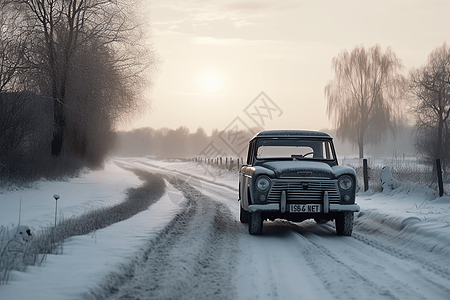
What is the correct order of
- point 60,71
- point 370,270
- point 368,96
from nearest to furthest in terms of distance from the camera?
point 370,270
point 60,71
point 368,96

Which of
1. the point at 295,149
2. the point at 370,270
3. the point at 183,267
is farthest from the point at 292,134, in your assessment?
the point at 183,267

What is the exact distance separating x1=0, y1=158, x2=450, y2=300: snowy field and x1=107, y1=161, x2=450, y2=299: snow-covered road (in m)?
0.01

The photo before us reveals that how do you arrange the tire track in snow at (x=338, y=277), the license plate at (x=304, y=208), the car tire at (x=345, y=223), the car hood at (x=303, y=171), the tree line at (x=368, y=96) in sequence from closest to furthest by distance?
the tire track in snow at (x=338, y=277)
the license plate at (x=304, y=208)
the car hood at (x=303, y=171)
the car tire at (x=345, y=223)
the tree line at (x=368, y=96)

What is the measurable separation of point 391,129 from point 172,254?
121 ft

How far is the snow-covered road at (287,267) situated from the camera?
4.27m

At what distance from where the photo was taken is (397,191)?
44.3 feet

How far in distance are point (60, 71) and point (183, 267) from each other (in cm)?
1699

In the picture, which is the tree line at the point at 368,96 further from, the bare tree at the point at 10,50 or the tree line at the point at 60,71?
the bare tree at the point at 10,50

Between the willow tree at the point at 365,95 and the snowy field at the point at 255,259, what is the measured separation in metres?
30.8

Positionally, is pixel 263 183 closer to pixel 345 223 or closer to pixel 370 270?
pixel 345 223

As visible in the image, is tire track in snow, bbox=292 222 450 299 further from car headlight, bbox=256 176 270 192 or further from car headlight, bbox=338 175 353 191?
car headlight, bbox=256 176 270 192

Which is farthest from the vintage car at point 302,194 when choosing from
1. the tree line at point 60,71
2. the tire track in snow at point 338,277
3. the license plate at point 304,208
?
the tree line at point 60,71

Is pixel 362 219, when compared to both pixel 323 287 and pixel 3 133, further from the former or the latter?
pixel 3 133

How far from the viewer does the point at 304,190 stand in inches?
295
